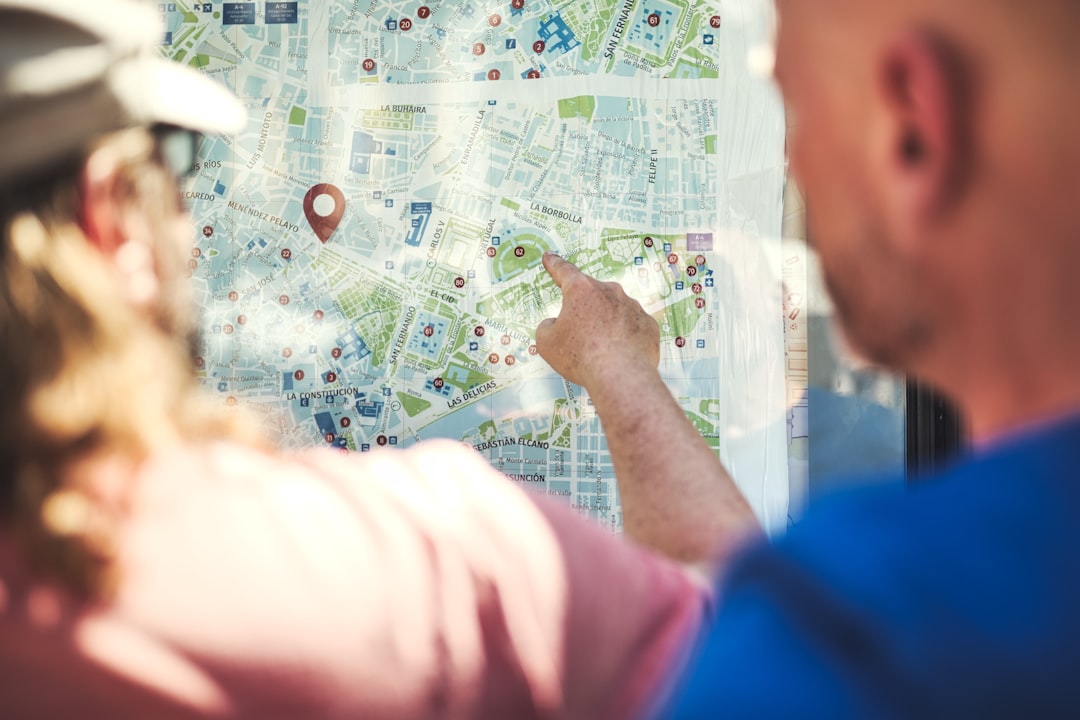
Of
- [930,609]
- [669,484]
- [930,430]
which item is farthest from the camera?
[930,430]

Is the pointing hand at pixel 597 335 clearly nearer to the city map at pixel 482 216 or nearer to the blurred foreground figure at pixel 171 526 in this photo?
the city map at pixel 482 216

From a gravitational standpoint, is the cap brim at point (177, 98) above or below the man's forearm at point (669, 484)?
above

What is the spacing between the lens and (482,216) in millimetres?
1350

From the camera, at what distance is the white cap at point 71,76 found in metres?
0.39

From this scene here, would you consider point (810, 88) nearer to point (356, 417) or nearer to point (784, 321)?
point (784, 321)

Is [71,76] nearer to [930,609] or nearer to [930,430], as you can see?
[930,609]

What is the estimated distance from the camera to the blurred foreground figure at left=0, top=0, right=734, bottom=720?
0.39 metres

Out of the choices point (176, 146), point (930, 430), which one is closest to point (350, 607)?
point (176, 146)

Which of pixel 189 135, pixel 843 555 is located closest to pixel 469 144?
pixel 189 135

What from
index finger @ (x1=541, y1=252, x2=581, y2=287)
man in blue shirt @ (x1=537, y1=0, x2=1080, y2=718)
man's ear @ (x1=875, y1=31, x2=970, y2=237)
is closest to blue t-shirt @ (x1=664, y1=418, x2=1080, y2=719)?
man in blue shirt @ (x1=537, y1=0, x2=1080, y2=718)

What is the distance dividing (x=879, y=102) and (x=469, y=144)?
3.47 feet

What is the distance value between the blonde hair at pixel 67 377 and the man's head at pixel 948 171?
38 centimetres

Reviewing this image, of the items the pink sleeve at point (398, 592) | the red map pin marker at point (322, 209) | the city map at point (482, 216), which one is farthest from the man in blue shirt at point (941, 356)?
the red map pin marker at point (322, 209)

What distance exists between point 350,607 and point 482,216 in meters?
1.00
